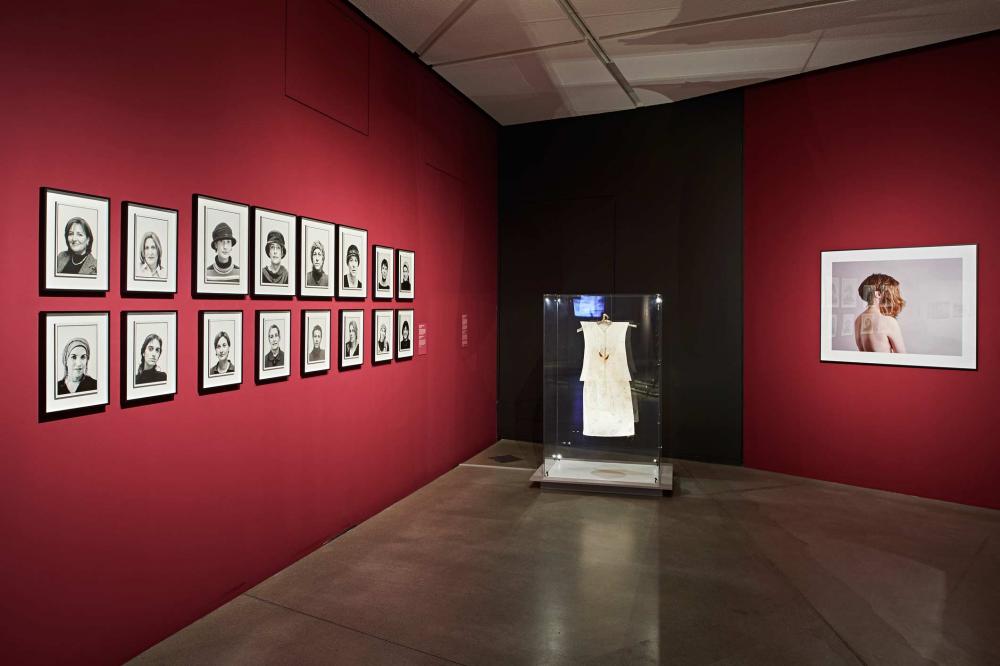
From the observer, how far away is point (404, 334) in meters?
→ 4.88

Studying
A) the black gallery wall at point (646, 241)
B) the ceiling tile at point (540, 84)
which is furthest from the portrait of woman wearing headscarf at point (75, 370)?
the black gallery wall at point (646, 241)

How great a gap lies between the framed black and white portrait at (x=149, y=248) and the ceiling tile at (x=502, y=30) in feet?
8.51

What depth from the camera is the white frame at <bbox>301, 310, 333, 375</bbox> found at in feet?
12.2

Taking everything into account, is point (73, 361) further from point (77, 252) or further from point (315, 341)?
point (315, 341)

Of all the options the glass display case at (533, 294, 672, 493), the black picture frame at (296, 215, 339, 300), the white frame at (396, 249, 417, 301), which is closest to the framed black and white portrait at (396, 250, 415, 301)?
the white frame at (396, 249, 417, 301)

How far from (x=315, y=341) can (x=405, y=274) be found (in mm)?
1264

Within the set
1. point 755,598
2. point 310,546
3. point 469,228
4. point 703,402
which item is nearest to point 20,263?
point 310,546

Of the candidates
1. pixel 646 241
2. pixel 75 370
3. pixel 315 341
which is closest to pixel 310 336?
pixel 315 341

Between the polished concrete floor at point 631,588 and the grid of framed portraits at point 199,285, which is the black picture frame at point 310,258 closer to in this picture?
the grid of framed portraits at point 199,285

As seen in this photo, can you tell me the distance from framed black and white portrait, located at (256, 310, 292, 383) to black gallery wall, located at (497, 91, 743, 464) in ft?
11.7

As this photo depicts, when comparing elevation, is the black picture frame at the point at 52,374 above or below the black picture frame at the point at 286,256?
below

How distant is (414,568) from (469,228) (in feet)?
11.7

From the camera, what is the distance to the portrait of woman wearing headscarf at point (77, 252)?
2.37 meters

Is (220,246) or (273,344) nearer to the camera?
(220,246)
